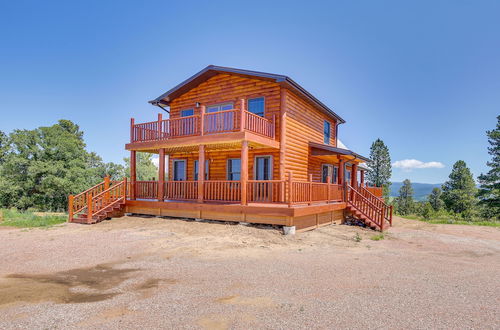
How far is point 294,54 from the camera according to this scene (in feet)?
65.6

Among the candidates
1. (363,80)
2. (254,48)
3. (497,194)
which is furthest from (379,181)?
(254,48)

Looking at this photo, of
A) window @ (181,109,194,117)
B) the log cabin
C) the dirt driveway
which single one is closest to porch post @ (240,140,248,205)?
the log cabin

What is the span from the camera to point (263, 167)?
16.1 meters

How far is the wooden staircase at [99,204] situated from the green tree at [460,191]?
51.1 m

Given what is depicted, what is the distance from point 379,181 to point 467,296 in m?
43.5

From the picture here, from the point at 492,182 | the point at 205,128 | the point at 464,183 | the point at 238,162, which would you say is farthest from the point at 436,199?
the point at 205,128

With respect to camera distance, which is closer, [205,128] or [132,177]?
[205,128]

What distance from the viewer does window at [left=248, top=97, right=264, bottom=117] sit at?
16000 mm

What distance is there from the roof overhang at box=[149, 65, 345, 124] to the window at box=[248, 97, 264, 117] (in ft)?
4.01

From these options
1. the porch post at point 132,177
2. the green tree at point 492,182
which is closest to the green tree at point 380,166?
the green tree at point 492,182

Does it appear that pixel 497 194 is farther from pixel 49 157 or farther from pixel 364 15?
pixel 49 157

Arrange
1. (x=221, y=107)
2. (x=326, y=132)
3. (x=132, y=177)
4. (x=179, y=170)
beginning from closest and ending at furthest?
(x=132, y=177)
(x=221, y=107)
(x=179, y=170)
(x=326, y=132)

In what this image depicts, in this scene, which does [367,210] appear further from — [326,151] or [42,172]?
[42,172]

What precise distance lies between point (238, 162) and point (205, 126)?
3.42 m
